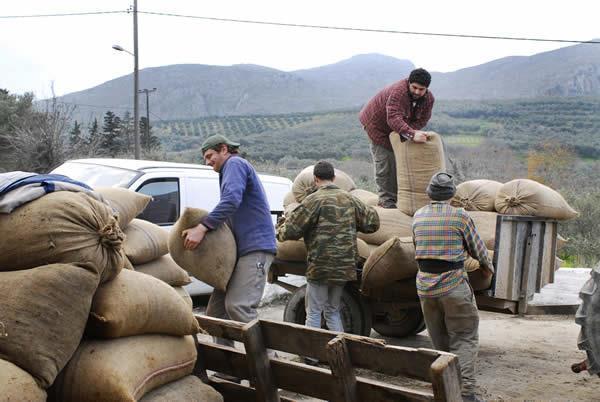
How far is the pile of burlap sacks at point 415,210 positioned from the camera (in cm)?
556

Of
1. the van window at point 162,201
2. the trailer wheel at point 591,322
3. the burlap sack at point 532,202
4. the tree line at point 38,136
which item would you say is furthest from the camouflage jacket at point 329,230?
the tree line at point 38,136

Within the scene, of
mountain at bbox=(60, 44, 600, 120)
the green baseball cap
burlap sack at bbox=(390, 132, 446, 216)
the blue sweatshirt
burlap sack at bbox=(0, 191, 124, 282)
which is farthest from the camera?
mountain at bbox=(60, 44, 600, 120)

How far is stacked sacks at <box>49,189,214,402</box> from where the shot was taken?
2.56 metres

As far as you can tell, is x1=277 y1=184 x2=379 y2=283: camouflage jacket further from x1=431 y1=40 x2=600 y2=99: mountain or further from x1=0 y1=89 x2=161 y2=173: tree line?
x1=431 y1=40 x2=600 y2=99: mountain

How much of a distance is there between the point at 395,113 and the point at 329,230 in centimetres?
128

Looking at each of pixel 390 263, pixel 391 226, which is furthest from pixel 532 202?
pixel 390 263

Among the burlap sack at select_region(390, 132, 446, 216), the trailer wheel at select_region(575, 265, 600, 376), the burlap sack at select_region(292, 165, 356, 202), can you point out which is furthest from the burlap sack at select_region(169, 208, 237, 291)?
the trailer wheel at select_region(575, 265, 600, 376)

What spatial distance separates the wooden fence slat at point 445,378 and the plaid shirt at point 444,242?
2478 millimetres

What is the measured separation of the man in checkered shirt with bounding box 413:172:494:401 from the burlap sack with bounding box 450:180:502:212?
131 centimetres

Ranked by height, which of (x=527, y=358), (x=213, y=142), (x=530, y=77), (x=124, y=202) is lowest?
(x=527, y=358)

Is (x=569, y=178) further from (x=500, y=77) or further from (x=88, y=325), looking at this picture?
(x=500, y=77)

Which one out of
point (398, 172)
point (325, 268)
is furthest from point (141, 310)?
point (398, 172)

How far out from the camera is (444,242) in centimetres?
475

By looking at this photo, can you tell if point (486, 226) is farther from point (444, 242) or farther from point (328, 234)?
point (328, 234)
